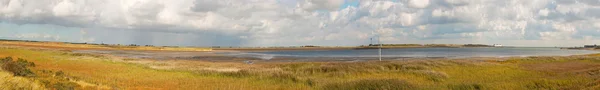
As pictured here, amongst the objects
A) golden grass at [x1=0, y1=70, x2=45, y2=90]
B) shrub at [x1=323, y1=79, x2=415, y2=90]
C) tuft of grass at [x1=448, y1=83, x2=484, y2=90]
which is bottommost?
tuft of grass at [x1=448, y1=83, x2=484, y2=90]

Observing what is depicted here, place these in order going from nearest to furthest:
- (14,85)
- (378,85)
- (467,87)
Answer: (14,85), (378,85), (467,87)

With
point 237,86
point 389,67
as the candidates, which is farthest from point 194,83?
point 389,67

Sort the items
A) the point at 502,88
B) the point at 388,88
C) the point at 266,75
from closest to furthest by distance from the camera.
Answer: the point at 388,88 < the point at 502,88 < the point at 266,75

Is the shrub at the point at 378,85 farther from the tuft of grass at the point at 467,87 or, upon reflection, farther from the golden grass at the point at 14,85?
the golden grass at the point at 14,85

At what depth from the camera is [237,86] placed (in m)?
21.9

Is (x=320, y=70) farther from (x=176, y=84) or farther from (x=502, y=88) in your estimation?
(x=502, y=88)

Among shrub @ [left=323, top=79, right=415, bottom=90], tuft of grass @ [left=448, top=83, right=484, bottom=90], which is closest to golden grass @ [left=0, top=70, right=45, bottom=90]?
shrub @ [left=323, top=79, right=415, bottom=90]

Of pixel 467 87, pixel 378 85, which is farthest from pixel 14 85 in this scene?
pixel 467 87

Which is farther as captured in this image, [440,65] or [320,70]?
[440,65]

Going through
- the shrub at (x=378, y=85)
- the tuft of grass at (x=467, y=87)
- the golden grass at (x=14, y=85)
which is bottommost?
the tuft of grass at (x=467, y=87)

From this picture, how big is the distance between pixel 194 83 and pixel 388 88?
11.4 meters

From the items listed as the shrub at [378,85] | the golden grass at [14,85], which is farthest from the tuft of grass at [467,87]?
the golden grass at [14,85]

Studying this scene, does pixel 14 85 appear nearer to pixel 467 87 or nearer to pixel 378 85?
pixel 378 85

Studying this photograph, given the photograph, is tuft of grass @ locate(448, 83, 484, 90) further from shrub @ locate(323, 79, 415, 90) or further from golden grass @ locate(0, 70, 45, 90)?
golden grass @ locate(0, 70, 45, 90)
